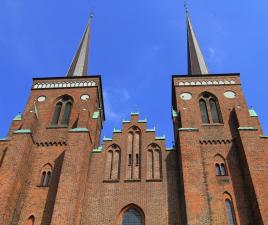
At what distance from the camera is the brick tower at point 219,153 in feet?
57.1

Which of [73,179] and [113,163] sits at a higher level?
[113,163]

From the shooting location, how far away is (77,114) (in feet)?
80.1

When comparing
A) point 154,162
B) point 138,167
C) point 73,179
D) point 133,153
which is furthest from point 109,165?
point 73,179

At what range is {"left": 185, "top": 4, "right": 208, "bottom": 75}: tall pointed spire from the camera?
29.3m

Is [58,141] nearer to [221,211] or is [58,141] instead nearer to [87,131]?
[87,131]

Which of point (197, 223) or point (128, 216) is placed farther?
point (128, 216)

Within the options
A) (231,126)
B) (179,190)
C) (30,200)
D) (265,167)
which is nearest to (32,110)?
(30,200)

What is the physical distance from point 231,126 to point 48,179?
11867 mm

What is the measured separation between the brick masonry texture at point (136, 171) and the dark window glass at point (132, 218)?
0.26 m

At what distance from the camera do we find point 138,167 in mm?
20797

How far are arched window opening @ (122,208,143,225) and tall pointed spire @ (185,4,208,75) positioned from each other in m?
14.3

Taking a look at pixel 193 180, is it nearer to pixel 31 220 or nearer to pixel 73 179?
pixel 73 179

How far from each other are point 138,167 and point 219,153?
490 cm

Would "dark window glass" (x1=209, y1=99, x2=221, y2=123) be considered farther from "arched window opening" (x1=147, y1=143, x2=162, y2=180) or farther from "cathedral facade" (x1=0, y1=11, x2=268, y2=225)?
"arched window opening" (x1=147, y1=143, x2=162, y2=180)
